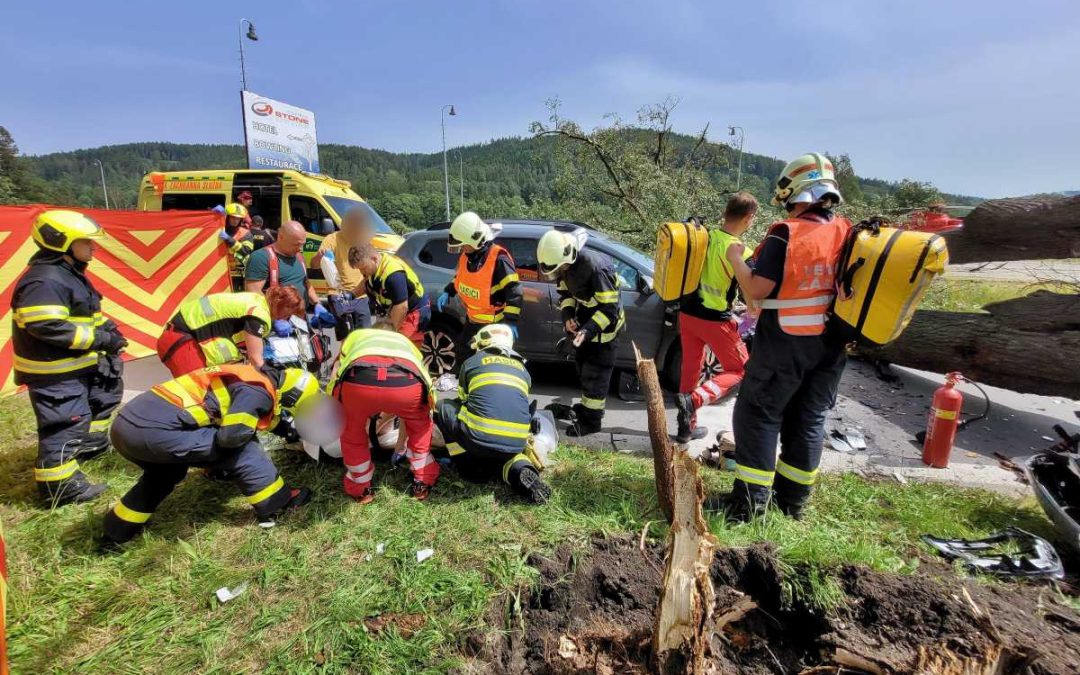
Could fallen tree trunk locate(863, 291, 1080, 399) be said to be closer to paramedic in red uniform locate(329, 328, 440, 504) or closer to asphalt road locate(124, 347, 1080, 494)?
asphalt road locate(124, 347, 1080, 494)

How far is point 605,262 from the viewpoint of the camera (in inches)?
159

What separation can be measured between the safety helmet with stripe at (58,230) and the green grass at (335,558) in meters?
1.56

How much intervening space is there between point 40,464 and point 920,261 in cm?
498

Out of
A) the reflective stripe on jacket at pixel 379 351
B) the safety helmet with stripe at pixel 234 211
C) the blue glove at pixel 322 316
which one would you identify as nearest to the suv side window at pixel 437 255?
the blue glove at pixel 322 316

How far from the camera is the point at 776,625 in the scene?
6.80 feet

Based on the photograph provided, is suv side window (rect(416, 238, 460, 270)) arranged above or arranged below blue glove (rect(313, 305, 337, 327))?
above

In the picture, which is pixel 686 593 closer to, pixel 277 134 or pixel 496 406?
pixel 496 406

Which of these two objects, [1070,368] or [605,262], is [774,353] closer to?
[605,262]

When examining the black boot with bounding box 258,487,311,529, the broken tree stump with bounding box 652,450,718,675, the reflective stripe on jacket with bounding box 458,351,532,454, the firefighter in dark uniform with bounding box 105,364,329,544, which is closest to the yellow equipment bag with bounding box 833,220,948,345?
the broken tree stump with bounding box 652,450,718,675

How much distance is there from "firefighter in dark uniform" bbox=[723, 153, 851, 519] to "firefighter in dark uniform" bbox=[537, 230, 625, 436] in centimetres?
128

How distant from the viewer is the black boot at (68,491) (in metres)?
2.95

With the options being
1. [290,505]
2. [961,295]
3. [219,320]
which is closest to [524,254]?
[219,320]

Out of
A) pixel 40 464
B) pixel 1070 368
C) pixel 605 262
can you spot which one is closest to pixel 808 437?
pixel 605 262

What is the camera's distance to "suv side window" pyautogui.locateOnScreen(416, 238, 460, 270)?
562cm
